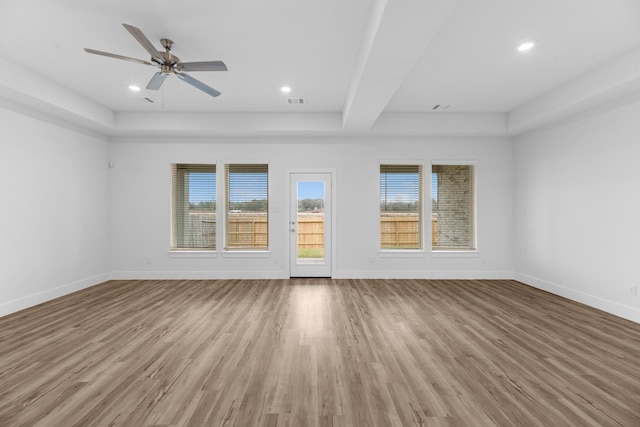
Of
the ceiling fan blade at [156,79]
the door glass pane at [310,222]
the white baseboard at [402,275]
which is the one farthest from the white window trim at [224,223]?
the ceiling fan blade at [156,79]

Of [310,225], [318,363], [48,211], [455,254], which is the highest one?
[48,211]

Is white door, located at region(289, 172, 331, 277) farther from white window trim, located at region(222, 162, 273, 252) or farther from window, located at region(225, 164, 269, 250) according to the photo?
window, located at region(225, 164, 269, 250)

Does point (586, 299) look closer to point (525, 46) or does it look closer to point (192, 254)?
point (525, 46)

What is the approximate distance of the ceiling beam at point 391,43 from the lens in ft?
7.15

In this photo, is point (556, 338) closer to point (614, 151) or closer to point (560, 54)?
point (614, 151)

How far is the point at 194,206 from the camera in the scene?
6.18 meters

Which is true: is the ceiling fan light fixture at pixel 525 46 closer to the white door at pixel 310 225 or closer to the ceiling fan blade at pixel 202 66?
the ceiling fan blade at pixel 202 66

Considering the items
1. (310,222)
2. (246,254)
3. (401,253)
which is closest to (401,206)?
(401,253)

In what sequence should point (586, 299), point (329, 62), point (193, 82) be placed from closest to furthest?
point (193, 82) → point (329, 62) → point (586, 299)

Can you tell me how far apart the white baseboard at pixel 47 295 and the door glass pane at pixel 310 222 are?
12.5 feet

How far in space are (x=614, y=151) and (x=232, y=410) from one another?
5399mm

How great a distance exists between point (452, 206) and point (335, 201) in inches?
94.8

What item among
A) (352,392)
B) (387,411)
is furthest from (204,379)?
(387,411)

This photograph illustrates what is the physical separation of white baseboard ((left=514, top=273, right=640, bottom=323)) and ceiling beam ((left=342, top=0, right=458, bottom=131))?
4.04 metres
